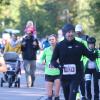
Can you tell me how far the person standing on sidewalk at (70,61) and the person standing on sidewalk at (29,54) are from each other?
33.9 feet

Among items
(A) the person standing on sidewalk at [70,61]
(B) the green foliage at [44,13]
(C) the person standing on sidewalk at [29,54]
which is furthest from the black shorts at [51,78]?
(B) the green foliage at [44,13]

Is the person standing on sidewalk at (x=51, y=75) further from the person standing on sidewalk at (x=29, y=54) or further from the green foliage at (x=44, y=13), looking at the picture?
the green foliage at (x=44, y=13)

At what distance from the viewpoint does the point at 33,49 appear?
2391 centimetres

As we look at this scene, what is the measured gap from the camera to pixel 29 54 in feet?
77.9

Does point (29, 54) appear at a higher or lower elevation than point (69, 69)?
higher

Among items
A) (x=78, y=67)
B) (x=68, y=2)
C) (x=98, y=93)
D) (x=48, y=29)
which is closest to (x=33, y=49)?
(x=98, y=93)

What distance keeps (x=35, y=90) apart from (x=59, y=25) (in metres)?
58.5

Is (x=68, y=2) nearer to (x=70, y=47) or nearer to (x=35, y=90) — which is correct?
(x=35, y=90)

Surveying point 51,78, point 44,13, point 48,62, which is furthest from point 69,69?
point 44,13

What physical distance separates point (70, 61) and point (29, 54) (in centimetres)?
1053

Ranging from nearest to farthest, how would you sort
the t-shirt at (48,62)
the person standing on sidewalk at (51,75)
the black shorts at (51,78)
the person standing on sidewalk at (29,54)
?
the person standing on sidewalk at (51,75) → the black shorts at (51,78) → the t-shirt at (48,62) → the person standing on sidewalk at (29,54)

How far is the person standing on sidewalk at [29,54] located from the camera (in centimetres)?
2372

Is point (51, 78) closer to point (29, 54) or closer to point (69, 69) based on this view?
point (69, 69)

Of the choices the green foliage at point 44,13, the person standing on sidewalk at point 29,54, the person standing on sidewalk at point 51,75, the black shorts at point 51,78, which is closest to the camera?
the person standing on sidewalk at point 51,75
